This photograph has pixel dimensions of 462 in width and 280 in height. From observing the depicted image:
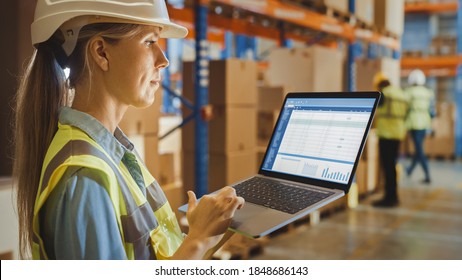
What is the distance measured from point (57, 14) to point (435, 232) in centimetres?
467

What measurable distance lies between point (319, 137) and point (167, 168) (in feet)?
7.24

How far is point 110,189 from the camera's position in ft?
3.15

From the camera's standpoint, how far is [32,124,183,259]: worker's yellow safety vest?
3.16 ft

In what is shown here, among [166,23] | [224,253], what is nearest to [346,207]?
[224,253]

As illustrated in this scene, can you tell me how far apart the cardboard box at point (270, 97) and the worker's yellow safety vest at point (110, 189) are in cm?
335

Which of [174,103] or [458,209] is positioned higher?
[174,103]

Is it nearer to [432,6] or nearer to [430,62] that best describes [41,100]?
[430,62]

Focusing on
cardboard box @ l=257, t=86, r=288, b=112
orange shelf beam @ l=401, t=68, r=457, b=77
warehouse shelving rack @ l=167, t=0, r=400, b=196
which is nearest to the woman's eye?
warehouse shelving rack @ l=167, t=0, r=400, b=196

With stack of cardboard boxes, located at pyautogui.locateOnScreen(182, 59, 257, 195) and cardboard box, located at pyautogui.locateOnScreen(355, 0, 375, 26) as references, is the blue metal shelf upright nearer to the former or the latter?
stack of cardboard boxes, located at pyautogui.locateOnScreen(182, 59, 257, 195)

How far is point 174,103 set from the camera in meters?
11.7

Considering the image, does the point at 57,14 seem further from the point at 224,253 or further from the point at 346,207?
the point at 346,207

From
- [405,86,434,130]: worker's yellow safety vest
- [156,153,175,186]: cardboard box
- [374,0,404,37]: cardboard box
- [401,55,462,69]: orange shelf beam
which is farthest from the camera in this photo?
[401,55,462,69]: orange shelf beam

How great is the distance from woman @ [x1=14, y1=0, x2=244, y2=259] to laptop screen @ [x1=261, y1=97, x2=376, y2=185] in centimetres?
32
